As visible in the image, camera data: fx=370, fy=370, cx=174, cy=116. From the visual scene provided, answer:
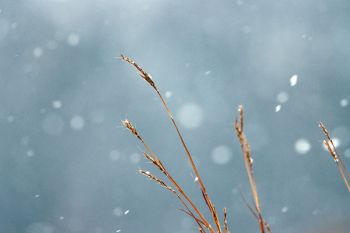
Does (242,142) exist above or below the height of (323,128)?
below

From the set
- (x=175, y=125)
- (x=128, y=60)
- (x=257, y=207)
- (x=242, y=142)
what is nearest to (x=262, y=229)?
(x=257, y=207)

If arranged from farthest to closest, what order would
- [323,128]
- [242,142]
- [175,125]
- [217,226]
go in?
[323,128] < [175,125] < [217,226] < [242,142]

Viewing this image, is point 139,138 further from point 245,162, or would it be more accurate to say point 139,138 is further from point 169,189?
point 245,162

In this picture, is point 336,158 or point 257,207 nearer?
point 257,207

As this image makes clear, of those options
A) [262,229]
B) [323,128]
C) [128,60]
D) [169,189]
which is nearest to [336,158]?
[323,128]

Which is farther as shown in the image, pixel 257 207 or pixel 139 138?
pixel 139 138

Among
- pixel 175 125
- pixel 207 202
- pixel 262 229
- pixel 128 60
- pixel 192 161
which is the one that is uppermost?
pixel 128 60

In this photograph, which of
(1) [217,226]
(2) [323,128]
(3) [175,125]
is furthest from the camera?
(2) [323,128]

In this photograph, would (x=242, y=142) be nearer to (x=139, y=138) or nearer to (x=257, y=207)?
(x=257, y=207)

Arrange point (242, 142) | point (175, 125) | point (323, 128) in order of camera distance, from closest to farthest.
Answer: point (242, 142)
point (175, 125)
point (323, 128)
